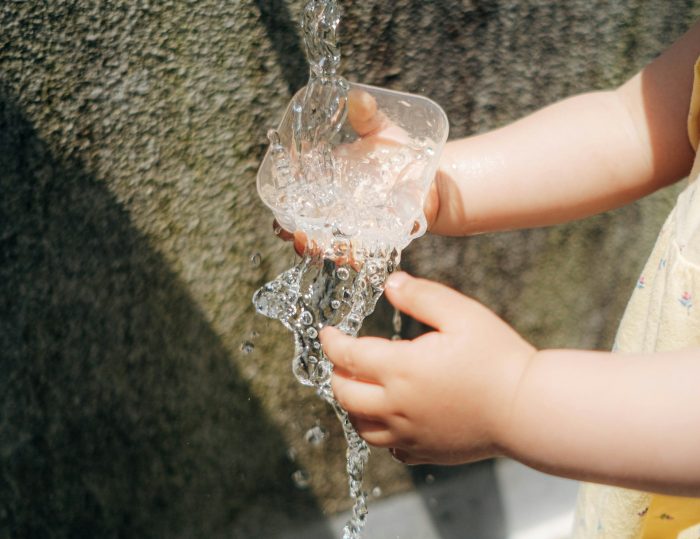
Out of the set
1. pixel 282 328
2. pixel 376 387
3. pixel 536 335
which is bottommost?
pixel 536 335

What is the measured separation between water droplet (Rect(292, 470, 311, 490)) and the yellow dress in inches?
17.4

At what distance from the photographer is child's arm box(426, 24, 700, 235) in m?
1.00

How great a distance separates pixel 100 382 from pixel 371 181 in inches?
16.7

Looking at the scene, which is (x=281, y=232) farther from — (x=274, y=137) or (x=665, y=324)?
(x=665, y=324)

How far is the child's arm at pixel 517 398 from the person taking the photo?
2.41 ft

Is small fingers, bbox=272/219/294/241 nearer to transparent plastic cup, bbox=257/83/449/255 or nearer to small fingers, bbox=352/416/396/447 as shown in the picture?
transparent plastic cup, bbox=257/83/449/255

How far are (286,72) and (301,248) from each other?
0.23m

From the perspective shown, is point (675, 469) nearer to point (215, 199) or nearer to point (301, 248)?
point (301, 248)

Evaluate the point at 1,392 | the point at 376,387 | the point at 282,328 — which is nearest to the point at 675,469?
the point at 376,387

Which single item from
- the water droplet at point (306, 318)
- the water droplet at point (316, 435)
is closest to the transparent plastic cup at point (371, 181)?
the water droplet at point (306, 318)

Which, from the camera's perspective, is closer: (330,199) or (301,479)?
(330,199)

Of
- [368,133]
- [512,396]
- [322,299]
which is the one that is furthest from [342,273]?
[512,396]

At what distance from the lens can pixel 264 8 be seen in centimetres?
97

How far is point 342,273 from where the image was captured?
0.96m
